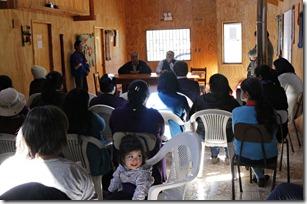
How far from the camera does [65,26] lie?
7.30m

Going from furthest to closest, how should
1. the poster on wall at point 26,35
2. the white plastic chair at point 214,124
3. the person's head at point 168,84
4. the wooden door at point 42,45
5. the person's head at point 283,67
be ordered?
the wooden door at point 42,45 < the poster on wall at point 26,35 < the person's head at point 283,67 < the person's head at point 168,84 < the white plastic chair at point 214,124

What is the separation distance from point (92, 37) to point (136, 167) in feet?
21.7

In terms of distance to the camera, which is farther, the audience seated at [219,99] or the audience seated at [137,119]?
the audience seated at [219,99]

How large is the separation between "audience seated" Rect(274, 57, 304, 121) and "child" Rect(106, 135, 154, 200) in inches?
75.2

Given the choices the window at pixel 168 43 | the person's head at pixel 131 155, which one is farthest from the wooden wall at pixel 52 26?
the person's head at pixel 131 155

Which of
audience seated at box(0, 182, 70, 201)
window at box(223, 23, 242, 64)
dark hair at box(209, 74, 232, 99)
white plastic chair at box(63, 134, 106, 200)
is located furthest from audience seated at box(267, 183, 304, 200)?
window at box(223, 23, 242, 64)

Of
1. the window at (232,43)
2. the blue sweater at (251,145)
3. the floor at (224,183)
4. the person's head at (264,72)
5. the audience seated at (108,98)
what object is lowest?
the floor at (224,183)

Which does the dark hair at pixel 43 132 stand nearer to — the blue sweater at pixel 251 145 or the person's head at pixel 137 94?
the person's head at pixel 137 94

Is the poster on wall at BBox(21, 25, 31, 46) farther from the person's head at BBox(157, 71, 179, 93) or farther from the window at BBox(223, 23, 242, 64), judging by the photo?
the window at BBox(223, 23, 242, 64)

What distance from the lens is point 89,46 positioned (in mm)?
8281

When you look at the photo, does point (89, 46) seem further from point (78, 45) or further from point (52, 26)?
point (52, 26)

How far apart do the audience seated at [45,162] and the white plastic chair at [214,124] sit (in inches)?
69.8

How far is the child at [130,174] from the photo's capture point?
6.97ft

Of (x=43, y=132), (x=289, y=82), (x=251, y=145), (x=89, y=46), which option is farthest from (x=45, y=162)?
(x=89, y=46)
